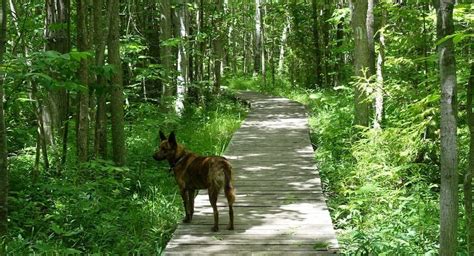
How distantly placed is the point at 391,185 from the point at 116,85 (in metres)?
4.89

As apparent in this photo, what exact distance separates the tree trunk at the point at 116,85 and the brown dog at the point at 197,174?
2.54 meters

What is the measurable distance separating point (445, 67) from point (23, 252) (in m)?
4.44

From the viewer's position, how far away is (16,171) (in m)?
8.77

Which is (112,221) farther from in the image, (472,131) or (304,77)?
(304,77)

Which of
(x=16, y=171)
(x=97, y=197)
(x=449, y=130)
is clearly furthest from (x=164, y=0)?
(x=449, y=130)

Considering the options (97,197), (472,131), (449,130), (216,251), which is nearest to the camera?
(449,130)

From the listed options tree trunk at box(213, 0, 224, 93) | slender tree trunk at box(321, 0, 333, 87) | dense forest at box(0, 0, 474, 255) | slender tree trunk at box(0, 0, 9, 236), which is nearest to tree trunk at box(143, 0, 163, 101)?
tree trunk at box(213, 0, 224, 93)

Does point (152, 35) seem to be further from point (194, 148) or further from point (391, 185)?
point (391, 185)

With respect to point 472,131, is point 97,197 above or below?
below

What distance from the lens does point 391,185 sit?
739cm

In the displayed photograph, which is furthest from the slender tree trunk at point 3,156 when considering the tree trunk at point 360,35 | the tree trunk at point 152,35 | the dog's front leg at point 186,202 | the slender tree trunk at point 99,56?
the tree trunk at point 152,35

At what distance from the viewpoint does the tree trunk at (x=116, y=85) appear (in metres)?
8.36

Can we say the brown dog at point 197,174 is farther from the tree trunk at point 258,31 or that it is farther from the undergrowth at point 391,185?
the tree trunk at point 258,31

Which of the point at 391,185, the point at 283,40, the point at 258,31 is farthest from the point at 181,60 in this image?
the point at 283,40
